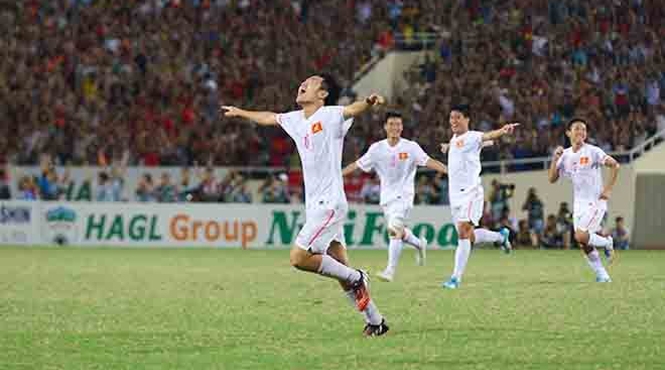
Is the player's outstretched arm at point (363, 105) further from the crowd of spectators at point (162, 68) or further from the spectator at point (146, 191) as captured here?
the crowd of spectators at point (162, 68)

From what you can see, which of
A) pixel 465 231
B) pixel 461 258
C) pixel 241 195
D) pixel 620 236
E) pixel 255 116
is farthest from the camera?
pixel 241 195

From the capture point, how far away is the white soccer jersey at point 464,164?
810 inches

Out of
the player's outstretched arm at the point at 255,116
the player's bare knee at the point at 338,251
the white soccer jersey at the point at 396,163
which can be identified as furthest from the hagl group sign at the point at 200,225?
the player's outstretched arm at the point at 255,116

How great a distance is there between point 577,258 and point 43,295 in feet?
46.8

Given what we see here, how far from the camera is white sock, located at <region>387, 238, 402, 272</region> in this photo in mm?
21219

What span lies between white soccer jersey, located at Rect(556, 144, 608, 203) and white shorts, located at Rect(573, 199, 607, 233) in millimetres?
77

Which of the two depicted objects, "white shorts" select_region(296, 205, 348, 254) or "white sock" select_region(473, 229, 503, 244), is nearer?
"white shorts" select_region(296, 205, 348, 254)

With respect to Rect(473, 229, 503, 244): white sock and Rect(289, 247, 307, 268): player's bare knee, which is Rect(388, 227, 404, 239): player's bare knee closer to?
Rect(473, 229, 503, 244): white sock

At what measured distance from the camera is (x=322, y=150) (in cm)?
1266

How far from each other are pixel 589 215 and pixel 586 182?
48 cm

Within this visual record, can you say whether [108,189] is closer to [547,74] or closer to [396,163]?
[547,74]

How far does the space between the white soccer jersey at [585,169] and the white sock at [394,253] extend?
8.74ft

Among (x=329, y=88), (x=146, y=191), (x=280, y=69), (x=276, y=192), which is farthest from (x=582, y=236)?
(x=280, y=69)

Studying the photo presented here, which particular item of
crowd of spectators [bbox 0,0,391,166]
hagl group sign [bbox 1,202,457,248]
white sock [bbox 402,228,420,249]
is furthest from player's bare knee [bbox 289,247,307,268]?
crowd of spectators [bbox 0,0,391,166]
